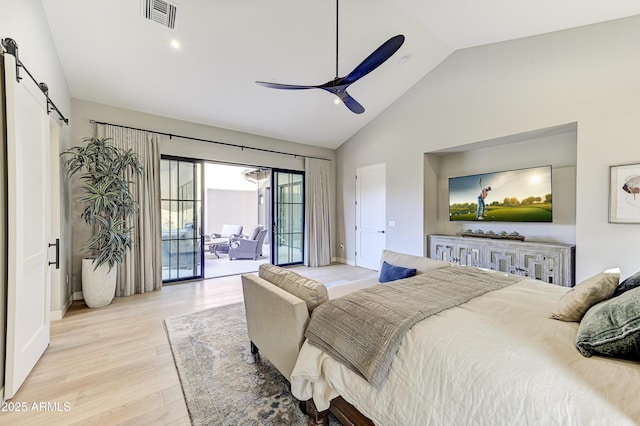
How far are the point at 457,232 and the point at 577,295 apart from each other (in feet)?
11.8

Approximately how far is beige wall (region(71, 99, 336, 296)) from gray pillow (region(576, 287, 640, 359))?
17.1ft

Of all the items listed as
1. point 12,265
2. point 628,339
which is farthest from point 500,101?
point 12,265

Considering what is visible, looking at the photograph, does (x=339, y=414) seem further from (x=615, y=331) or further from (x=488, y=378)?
(x=615, y=331)

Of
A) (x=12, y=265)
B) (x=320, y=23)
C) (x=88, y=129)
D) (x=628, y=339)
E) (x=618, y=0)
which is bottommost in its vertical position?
(x=628, y=339)

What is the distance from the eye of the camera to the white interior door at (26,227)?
1836mm

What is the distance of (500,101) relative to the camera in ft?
12.7

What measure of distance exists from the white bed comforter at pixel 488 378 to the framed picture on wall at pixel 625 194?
2.35 meters

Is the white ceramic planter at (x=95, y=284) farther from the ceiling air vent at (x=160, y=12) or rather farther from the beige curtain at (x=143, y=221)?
the ceiling air vent at (x=160, y=12)

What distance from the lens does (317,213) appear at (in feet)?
20.7

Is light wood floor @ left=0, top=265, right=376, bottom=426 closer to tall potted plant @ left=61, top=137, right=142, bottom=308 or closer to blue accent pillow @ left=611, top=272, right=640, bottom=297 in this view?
tall potted plant @ left=61, top=137, right=142, bottom=308

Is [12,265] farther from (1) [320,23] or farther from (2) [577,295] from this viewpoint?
(1) [320,23]

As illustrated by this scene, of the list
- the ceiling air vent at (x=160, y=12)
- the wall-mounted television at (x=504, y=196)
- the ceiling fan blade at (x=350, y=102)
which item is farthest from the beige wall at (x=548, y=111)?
the ceiling air vent at (x=160, y=12)

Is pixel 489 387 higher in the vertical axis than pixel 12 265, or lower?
lower

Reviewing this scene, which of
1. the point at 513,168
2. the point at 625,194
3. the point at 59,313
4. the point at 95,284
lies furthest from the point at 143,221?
the point at 625,194
